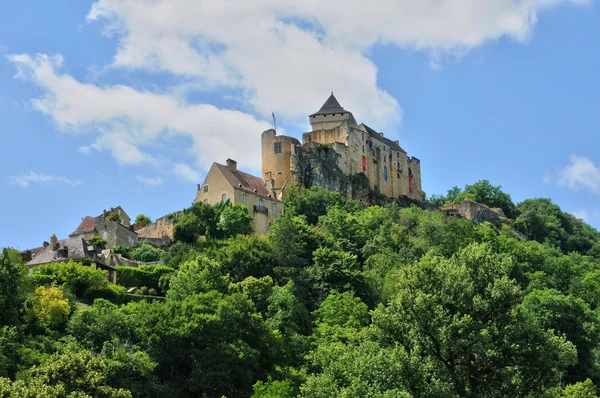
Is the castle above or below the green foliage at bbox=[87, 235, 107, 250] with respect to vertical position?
above

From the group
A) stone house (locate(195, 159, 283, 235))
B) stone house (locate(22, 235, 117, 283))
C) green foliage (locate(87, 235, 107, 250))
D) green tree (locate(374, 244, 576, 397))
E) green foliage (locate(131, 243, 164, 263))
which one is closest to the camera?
green tree (locate(374, 244, 576, 397))

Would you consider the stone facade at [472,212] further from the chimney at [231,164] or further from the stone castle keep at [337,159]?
the chimney at [231,164]

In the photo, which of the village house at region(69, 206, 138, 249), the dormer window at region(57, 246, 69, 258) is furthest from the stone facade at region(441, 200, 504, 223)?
the dormer window at region(57, 246, 69, 258)

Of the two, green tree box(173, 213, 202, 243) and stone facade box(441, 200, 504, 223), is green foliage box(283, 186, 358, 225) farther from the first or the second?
stone facade box(441, 200, 504, 223)

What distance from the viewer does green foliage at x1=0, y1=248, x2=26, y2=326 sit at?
45844mm

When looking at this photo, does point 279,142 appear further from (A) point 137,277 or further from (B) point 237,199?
(A) point 137,277

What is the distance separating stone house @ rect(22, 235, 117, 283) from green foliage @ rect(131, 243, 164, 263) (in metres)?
Answer: 5.16

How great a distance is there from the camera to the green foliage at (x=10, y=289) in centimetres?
4584

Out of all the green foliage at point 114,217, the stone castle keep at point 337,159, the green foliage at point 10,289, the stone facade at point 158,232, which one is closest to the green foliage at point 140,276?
the stone facade at point 158,232

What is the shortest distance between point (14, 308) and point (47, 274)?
11069 mm

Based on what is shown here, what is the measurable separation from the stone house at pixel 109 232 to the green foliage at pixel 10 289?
89.6 feet

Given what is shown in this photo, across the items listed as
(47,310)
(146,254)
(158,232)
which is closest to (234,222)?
(146,254)

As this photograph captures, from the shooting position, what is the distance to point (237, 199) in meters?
79.2

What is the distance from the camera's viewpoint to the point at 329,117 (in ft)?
336
